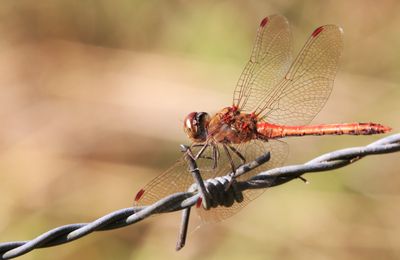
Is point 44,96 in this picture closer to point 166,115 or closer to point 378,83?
point 166,115

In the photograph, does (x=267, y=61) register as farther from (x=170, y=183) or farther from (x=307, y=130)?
(x=170, y=183)

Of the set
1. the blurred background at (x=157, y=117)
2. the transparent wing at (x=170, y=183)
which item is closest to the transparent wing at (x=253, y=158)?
the transparent wing at (x=170, y=183)

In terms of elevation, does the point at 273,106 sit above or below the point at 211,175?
above

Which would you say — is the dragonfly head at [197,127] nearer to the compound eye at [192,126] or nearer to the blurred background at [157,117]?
the compound eye at [192,126]

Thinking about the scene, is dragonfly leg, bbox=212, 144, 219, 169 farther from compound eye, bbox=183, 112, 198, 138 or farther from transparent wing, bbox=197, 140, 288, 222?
compound eye, bbox=183, 112, 198, 138

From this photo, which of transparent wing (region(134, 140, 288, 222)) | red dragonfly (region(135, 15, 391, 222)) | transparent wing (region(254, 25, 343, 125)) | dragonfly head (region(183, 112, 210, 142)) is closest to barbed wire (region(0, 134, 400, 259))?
transparent wing (region(134, 140, 288, 222))

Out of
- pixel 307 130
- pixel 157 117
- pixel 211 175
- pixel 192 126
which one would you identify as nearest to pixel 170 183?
pixel 211 175

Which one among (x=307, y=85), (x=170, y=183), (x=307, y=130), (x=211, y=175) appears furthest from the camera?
(x=307, y=85)

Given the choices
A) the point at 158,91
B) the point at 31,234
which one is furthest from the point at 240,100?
the point at 158,91
